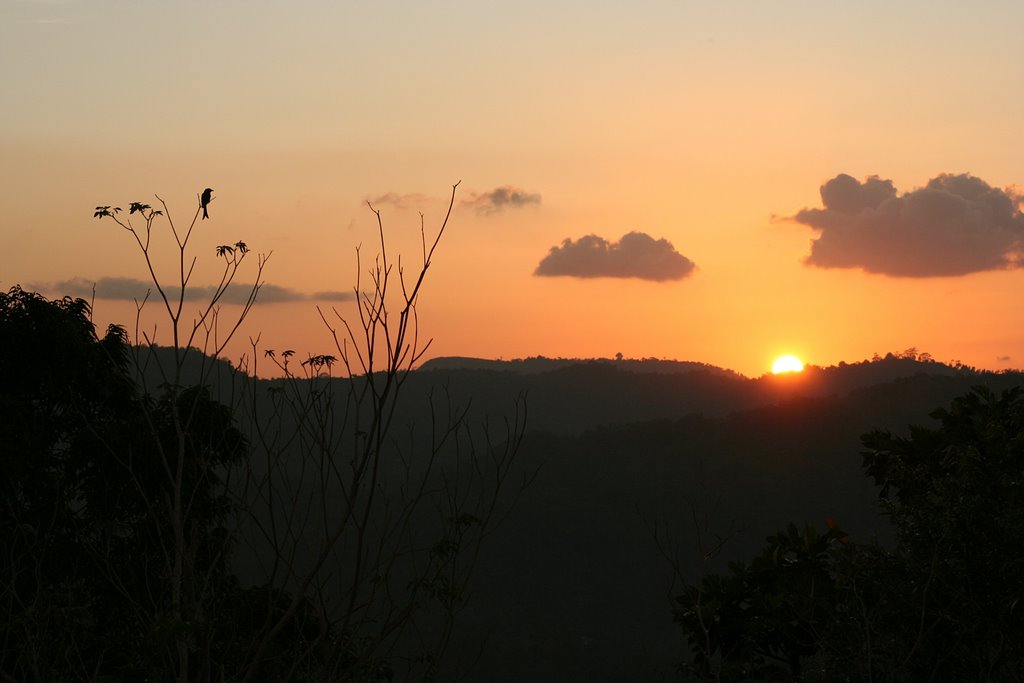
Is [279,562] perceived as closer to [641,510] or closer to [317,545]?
[317,545]

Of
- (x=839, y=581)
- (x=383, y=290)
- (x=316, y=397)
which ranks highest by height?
(x=383, y=290)

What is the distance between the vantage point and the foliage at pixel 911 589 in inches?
543

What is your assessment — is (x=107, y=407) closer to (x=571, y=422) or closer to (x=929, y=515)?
(x=929, y=515)

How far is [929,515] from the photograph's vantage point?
14.8 metres

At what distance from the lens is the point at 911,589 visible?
14.3 m

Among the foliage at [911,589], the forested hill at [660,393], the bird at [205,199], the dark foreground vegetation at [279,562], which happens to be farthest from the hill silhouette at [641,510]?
the bird at [205,199]

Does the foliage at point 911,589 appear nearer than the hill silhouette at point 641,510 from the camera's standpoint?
Yes

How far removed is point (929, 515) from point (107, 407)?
572 inches

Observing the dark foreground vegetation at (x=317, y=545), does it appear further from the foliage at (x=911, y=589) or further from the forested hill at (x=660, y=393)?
the forested hill at (x=660, y=393)

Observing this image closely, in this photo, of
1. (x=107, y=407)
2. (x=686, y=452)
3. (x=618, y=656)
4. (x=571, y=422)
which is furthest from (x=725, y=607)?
(x=571, y=422)

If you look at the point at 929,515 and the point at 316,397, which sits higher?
the point at 316,397

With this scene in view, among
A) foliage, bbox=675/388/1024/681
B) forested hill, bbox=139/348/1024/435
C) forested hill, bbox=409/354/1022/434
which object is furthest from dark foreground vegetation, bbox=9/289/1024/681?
forested hill, bbox=409/354/1022/434

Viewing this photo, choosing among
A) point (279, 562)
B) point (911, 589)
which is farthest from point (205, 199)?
point (911, 589)

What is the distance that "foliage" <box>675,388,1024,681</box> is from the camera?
1379cm
